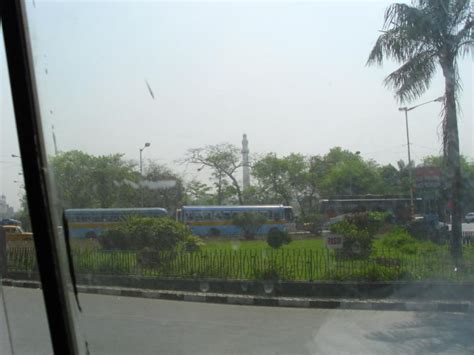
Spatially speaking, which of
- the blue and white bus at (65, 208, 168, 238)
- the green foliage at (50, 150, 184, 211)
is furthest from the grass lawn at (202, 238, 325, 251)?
the blue and white bus at (65, 208, 168, 238)

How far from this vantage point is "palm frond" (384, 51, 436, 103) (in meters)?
6.28

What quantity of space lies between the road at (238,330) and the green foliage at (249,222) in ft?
→ 5.85

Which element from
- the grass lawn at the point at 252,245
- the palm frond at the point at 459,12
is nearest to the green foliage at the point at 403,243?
the grass lawn at the point at 252,245

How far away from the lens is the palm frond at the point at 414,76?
628cm

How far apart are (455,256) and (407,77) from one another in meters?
3.02

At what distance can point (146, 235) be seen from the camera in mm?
7492

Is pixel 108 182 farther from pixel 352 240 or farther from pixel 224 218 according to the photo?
pixel 352 240

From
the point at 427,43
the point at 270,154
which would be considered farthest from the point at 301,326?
the point at 427,43

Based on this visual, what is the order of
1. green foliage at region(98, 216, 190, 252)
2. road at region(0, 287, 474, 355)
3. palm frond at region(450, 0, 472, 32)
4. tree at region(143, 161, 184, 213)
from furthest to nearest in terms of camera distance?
green foliage at region(98, 216, 190, 252) → palm frond at region(450, 0, 472, 32) → tree at region(143, 161, 184, 213) → road at region(0, 287, 474, 355)

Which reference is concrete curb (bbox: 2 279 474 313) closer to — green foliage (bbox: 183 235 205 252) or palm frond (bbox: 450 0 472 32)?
green foliage (bbox: 183 235 205 252)

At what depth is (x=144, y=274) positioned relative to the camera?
8039mm

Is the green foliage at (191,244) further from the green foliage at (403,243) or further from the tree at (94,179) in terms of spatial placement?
the green foliage at (403,243)

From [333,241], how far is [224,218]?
1.95 metres

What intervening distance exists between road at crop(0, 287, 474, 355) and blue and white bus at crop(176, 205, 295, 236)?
1402mm
